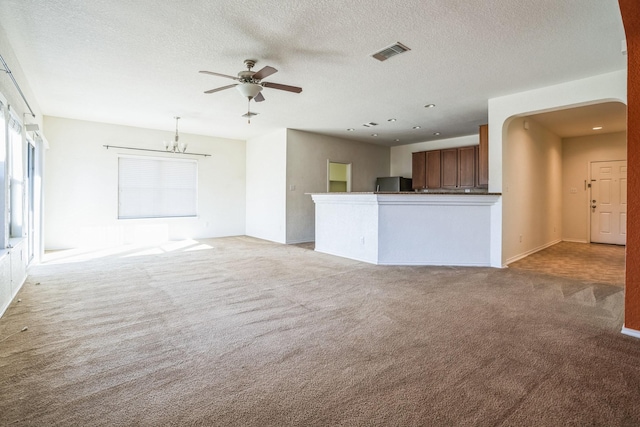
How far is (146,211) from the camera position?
7.25 meters

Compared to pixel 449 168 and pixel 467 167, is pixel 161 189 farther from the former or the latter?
pixel 467 167

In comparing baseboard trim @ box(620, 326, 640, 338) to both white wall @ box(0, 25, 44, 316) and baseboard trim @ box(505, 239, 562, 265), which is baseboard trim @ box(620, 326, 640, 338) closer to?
baseboard trim @ box(505, 239, 562, 265)

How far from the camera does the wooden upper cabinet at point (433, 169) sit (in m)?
7.89

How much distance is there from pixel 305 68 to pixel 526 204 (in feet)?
14.9

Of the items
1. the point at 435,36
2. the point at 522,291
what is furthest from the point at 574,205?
the point at 435,36

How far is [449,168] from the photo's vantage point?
25.2 ft

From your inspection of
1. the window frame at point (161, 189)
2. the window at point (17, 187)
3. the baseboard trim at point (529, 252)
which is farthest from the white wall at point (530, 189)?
the window frame at point (161, 189)

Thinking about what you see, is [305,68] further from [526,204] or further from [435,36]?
[526,204]

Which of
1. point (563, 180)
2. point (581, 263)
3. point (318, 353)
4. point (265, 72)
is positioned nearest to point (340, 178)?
point (563, 180)

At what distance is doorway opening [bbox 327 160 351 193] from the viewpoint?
8.47m

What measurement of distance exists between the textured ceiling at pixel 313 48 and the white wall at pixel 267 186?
198cm

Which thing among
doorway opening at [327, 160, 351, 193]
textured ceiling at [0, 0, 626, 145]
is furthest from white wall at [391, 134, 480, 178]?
textured ceiling at [0, 0, 626, 145]

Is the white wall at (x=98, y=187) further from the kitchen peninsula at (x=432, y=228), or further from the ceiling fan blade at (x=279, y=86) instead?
the ceiling fan blade at (x=279, y=86)

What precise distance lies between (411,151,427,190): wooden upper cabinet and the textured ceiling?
9.28ft
